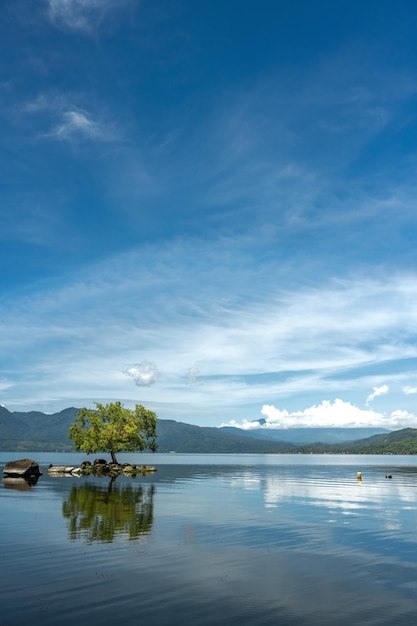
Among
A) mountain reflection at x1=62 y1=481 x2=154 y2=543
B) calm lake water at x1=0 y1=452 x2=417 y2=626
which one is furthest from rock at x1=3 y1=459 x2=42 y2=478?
calm lake water at x1=0 y1=452 x2=417 y2=626

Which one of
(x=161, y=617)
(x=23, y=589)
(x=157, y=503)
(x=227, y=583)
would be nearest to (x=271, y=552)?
(x=227, y=583)

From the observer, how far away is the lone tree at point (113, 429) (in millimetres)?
146250

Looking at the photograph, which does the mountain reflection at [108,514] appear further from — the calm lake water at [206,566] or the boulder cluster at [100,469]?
the boulder cluster at [100,469]

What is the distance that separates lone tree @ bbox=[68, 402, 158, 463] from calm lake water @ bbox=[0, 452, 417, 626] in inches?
3377

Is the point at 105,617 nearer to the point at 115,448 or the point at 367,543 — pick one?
the point at 367,543

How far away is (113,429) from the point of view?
146750 millimetres

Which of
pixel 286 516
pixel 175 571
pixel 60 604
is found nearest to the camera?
pixel 60 604

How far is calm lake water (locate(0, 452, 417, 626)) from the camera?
23344 mm

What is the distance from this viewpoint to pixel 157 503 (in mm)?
66312

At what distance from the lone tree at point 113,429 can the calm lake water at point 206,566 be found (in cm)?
8578

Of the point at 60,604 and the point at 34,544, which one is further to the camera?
the point at 34,544

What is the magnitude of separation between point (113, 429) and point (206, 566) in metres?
120

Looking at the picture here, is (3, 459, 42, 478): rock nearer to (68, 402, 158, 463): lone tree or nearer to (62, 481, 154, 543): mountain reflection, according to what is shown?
(68, 402, 158, 463): lone tree

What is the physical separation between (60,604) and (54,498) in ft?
169
